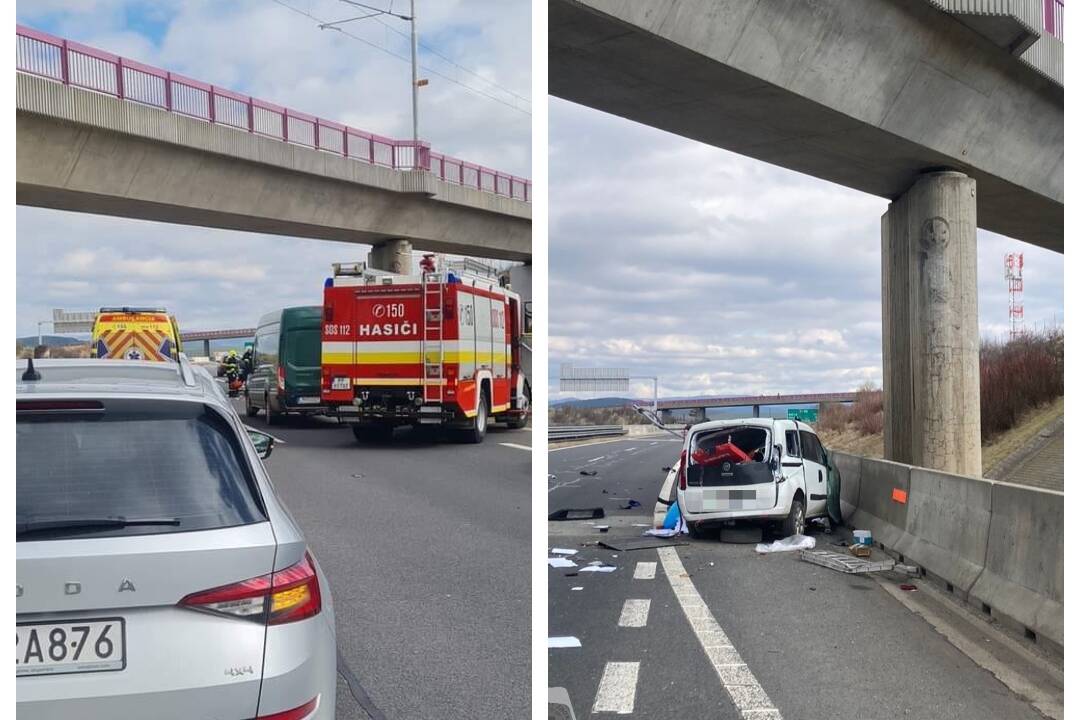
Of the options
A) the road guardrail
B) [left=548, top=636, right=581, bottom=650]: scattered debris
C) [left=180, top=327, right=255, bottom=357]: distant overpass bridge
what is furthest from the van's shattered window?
the road guardrail

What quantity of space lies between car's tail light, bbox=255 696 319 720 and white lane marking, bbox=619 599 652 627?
15.2 ft

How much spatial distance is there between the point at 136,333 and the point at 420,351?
7356 mm

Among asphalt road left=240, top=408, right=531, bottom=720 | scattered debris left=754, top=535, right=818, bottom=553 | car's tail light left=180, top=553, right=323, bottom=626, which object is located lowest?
scattered debris left=754, top=535, right=818, bottom=553

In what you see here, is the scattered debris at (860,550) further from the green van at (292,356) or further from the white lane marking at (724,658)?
the green van at (292,356)

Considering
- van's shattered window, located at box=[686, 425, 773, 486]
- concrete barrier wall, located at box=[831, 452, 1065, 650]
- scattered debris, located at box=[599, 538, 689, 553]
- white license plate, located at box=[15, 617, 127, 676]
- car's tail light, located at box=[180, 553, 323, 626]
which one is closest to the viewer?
white license plate, located at box=[15, 617, 127, 676]

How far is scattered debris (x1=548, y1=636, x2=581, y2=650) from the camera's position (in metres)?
6.81

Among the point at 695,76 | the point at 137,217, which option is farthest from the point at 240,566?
the point at 695,76

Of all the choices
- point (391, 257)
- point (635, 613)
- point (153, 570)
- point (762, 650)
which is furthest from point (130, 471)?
point (391, 257)

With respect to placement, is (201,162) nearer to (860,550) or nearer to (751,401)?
(860,550)

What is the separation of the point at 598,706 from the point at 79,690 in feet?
10.2

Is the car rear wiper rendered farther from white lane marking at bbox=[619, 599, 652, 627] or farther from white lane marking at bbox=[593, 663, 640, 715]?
white lane marking at bbox=[619, 599, 652, 627]

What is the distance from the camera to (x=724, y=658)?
6.30 meters
